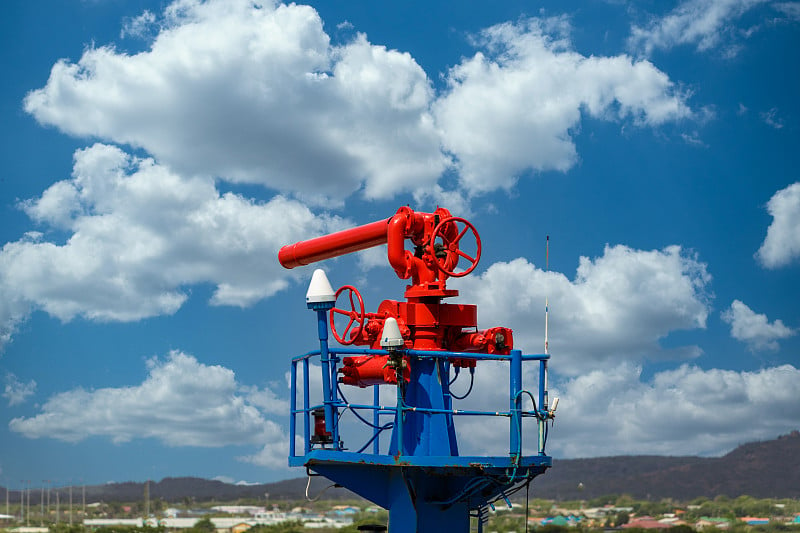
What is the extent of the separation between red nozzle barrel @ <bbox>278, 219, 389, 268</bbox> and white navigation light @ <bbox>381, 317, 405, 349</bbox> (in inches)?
90.6

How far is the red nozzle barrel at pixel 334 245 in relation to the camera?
17.3m

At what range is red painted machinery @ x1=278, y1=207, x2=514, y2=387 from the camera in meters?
16.3

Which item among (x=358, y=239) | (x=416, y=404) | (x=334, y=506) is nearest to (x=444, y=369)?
(x=416, y=404)

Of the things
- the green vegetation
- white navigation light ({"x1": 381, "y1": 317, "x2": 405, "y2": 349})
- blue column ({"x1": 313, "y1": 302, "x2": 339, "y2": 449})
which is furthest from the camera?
the green vegetation

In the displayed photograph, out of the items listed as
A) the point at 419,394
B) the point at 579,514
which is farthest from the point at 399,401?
the point at 579,514

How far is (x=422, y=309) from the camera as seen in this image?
53.4ft

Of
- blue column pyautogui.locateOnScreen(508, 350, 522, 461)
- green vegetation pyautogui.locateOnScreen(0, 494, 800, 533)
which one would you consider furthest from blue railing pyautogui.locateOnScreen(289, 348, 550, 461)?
green vegetation pyautogui.locateOnScreen(0, 494, 800, 533)

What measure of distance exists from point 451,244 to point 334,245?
2.58m

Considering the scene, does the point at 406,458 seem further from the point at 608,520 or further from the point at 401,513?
the point at 608,520

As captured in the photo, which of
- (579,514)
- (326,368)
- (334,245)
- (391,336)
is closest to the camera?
(391,336)

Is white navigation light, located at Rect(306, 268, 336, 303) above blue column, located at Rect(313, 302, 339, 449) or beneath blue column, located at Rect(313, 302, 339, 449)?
above

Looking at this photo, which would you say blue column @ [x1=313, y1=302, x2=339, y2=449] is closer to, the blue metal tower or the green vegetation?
the blue metal tower

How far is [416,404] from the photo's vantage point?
52.6 ft

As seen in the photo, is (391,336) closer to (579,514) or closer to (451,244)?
(451,244)
